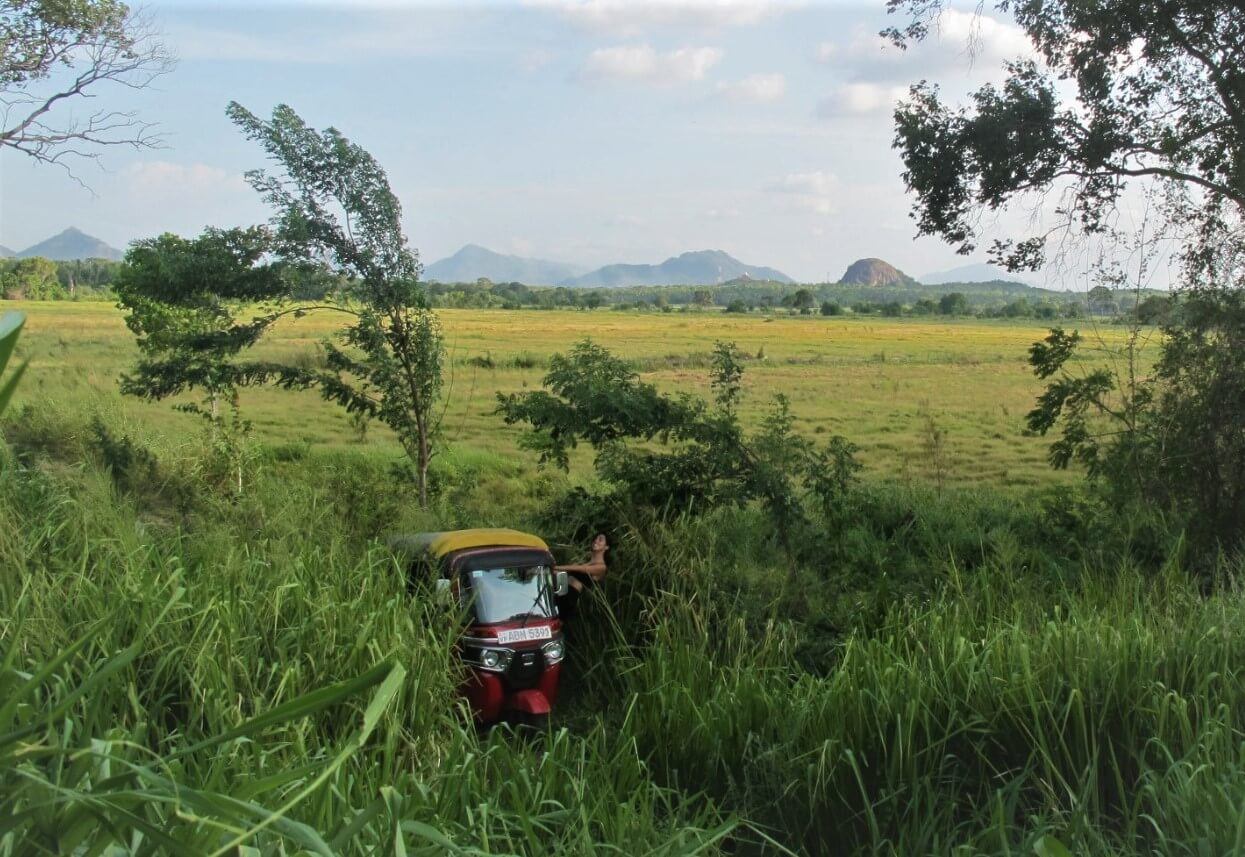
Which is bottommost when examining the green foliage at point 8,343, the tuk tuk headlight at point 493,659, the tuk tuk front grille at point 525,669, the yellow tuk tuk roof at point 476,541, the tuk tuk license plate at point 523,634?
the tuk tuk front grille at point 525,669

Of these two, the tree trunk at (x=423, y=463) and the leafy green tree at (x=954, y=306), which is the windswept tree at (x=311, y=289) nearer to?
the tree trunk at (x=423, y=463)

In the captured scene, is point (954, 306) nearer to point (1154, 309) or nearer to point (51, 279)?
point (51, 279)

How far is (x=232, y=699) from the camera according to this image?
435cm

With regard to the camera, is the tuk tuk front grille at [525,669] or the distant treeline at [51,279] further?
the distant treeline at [51,279]

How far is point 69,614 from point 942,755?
14.2 feet

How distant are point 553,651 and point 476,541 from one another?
105 cm

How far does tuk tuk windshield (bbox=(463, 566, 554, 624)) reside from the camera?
7.14 m

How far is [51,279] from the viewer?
8212cm

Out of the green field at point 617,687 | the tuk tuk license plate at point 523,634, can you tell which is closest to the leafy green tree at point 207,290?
the green field at point 617,687

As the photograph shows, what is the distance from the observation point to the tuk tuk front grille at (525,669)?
695cm

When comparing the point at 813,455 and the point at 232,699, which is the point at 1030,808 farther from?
the point at 813,455

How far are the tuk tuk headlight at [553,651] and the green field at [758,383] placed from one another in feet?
13.5

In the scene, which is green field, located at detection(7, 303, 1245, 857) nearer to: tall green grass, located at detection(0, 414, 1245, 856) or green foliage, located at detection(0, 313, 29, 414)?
tall green grass, located at detection(0, 414, 1245, 856)

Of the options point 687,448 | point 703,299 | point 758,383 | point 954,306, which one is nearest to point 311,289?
point 687,448
